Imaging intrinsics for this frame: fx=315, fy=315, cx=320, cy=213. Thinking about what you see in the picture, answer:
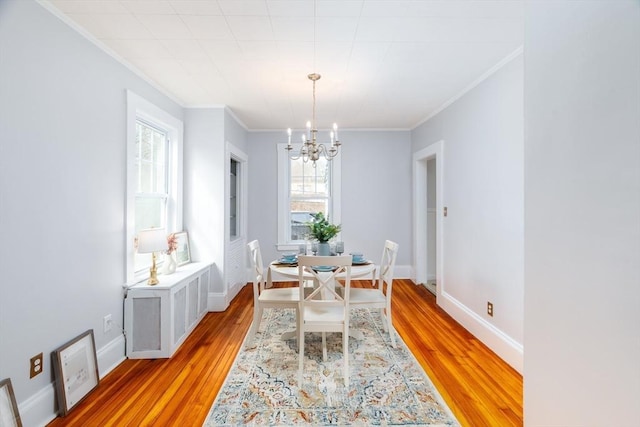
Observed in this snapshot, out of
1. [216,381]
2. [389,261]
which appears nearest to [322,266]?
[389,261]

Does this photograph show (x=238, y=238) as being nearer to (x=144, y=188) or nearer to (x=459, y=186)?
(x=144, y=188)

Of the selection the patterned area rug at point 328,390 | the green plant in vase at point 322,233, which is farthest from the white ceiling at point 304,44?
the patterned area rug at point 328,390

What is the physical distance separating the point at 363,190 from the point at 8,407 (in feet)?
14.9

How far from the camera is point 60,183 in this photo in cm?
203

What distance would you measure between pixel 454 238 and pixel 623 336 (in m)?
3.02

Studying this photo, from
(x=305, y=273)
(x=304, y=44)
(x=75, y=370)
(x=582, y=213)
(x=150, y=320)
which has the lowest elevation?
(x=75, y=370)

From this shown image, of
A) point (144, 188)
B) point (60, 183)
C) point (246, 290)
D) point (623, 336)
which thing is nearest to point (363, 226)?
point (246, 290)

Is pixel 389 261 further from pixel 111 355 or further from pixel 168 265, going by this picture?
pixel 111 355

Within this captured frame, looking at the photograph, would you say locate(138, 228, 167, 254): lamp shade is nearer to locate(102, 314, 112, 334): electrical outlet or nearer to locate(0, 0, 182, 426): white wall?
locate(0, 0, 182, 426): white wall

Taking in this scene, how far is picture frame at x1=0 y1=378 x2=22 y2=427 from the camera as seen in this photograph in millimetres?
1608

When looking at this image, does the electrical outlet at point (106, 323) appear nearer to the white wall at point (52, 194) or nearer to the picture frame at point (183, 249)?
the white wall at point (52, 194)

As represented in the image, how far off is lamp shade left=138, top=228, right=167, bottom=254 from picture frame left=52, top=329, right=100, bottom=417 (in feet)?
2.27

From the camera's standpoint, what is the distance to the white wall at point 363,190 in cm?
524

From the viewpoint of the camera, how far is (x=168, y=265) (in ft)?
10.3
